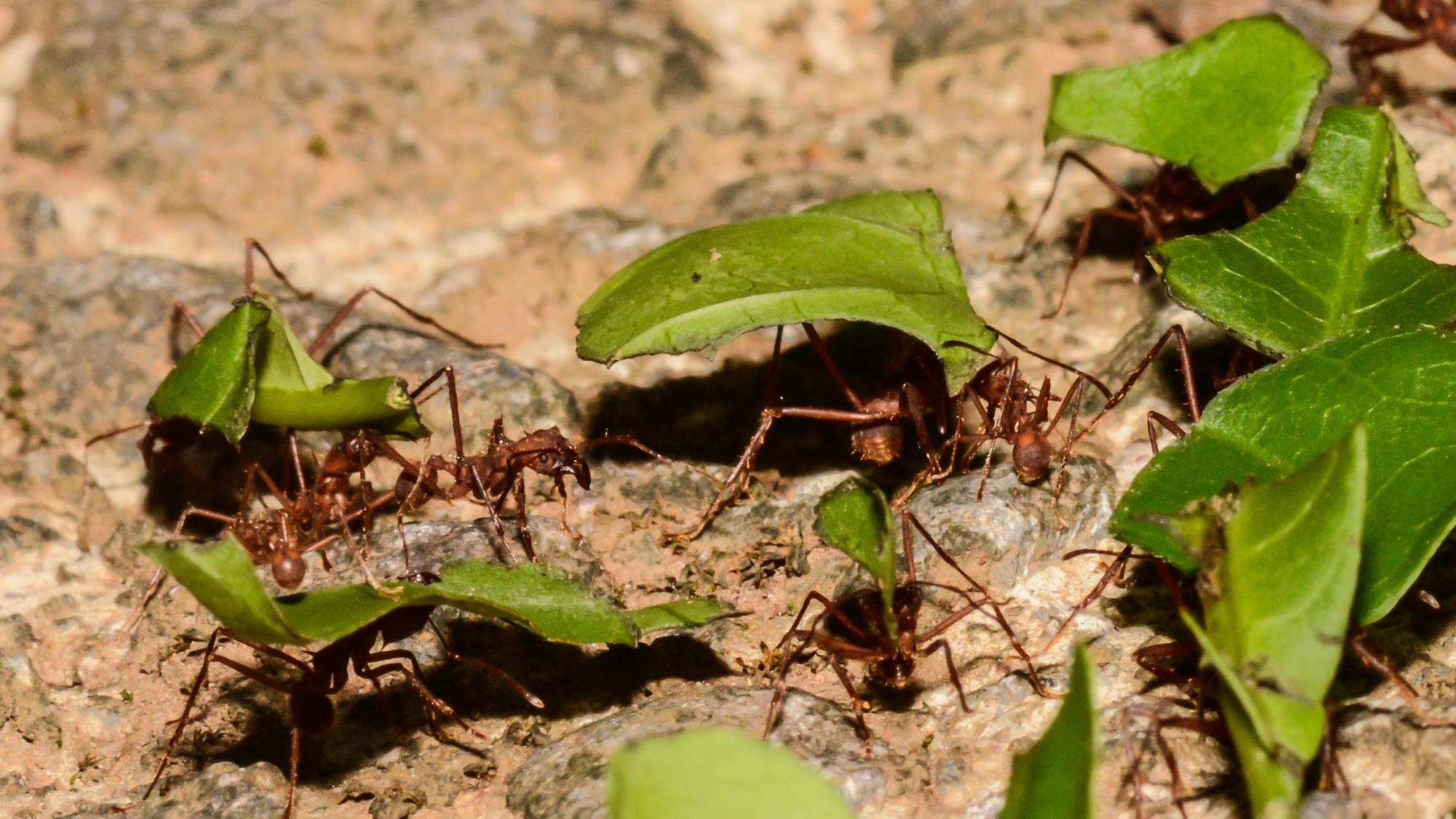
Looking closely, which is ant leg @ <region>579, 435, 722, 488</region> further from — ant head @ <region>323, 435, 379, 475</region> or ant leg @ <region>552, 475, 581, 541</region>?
ant head @ <region>323, 435, 379, 475</region>

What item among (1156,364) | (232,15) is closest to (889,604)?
(1156,364)

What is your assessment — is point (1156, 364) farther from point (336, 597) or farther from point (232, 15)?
point (232, 15)

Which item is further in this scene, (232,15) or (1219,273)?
(232,15)

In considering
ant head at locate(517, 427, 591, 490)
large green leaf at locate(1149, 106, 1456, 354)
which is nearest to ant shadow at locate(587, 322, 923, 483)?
ant head at locate(517, 427, 591, 490)

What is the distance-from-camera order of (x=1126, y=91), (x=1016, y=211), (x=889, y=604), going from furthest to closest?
(x=1016, y=211) < (x=1126, y=91) < (x=889, y=604)

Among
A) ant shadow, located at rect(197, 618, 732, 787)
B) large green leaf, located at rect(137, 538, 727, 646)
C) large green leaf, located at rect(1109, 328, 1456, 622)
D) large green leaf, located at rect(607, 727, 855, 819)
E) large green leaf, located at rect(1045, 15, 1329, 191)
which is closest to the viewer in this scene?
large green leaf, located at rect(607, 727, 855, 819)

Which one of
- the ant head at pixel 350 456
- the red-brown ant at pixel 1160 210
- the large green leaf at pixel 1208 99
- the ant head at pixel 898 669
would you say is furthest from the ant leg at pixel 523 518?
the large green leaf at pixel 1208 99
